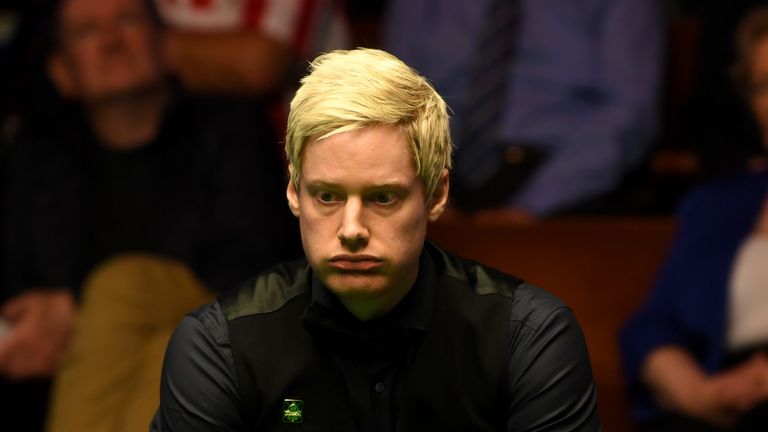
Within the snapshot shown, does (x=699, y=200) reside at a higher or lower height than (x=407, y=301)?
lower

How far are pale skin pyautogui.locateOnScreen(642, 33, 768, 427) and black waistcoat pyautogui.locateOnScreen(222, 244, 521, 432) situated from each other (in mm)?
1223

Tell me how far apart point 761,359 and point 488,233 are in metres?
A: 0.75

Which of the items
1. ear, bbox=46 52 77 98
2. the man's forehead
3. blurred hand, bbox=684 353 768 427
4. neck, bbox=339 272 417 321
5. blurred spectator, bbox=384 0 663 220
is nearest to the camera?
the man's forehead

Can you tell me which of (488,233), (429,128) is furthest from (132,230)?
(429,128)

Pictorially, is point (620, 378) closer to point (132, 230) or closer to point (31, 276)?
point (132, 230)

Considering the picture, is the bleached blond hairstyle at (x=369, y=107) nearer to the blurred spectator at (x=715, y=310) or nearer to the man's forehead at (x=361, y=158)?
the man's forehead at (x=361, y=158)

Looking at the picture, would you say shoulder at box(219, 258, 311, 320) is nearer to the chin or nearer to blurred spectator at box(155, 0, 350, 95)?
the chin

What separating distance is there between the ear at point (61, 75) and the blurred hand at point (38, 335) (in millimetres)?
569

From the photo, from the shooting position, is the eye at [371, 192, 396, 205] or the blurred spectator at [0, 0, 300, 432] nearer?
the eye at [371, 192, 396, 205]

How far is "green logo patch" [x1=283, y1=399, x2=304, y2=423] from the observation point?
1.83 meters

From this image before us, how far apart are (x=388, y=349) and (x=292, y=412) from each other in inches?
6.2

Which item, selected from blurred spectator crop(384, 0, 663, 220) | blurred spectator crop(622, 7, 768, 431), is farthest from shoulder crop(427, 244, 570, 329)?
blurred spectator crop(384, 0, 663, 220)

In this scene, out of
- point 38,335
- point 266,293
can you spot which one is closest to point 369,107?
point 266,293

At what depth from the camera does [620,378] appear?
11.0 ft
